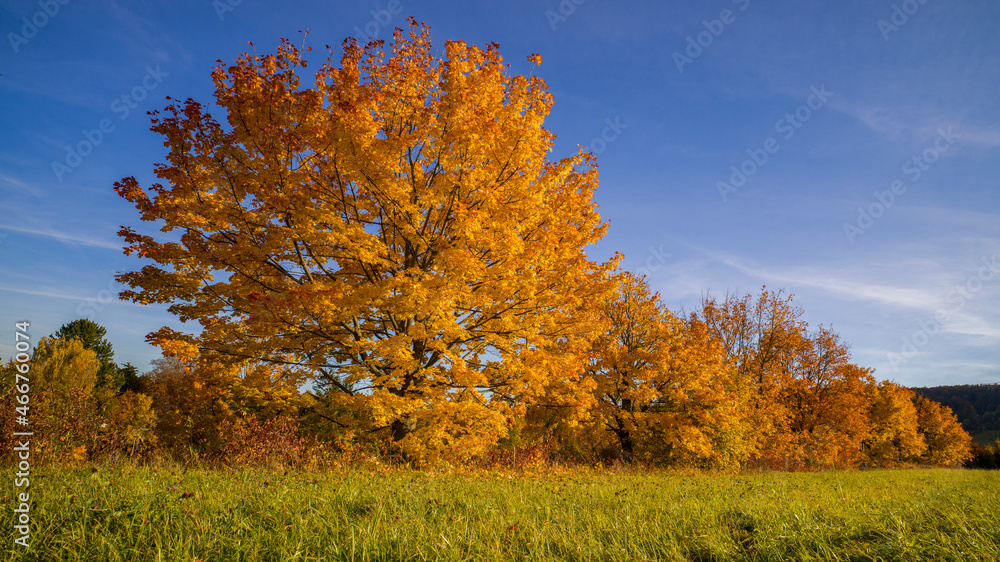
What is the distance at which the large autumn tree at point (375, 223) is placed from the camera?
8.60 m

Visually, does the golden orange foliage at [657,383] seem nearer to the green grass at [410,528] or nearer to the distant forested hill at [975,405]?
the green grass at [410,528]

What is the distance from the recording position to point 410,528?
11.8ft

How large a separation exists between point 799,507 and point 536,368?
219 inches

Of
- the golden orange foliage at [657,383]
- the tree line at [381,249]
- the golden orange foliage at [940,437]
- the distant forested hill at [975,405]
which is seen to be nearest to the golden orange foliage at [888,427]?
the golden orange foliage at [940,437]

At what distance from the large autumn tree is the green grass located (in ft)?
13.6

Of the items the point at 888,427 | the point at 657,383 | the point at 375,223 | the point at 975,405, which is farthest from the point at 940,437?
the point at 975,405

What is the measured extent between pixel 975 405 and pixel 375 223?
154547 millimetres

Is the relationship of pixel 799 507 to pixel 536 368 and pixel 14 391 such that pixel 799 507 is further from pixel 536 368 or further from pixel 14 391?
pixel 14 391

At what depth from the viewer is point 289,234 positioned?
28.5 feet

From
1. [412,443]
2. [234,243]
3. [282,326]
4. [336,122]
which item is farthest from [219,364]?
[336,122]

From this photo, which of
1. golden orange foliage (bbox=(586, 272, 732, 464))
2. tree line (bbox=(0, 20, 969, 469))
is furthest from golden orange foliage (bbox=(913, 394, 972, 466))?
tree line (bbox=(0, 20, 969, 469))

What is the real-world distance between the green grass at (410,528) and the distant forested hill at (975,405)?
113 meters

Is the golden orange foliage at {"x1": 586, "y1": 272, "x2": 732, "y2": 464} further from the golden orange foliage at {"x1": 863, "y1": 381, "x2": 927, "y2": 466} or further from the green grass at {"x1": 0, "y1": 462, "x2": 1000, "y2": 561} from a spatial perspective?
the golden orange foliage at {"x1": 863, "y1": 381, "x2": 927, "y2": 466}

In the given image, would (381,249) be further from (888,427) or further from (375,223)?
(888,427)
